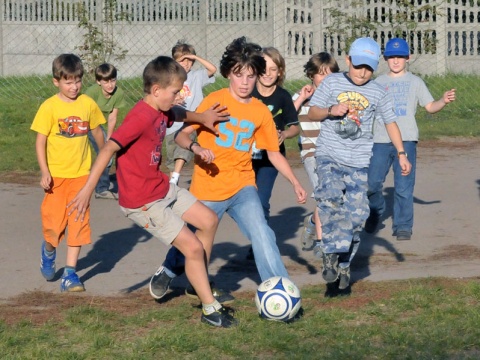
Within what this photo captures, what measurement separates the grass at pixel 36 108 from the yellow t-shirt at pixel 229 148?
6543 mm

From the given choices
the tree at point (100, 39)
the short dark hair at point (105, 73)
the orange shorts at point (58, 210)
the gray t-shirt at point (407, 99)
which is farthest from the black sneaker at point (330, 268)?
the tree at point (100, 39)

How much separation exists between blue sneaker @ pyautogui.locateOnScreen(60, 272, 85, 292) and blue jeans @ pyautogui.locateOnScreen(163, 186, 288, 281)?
51.4 inches

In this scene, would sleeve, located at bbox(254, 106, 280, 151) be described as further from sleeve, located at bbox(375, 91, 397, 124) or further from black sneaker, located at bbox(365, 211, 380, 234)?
black sneaker, located at bbox(365, 211, 380, 234)

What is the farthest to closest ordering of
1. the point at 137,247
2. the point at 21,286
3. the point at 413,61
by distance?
the point at 413,61 < the point at 137,247 < the point at 21,286

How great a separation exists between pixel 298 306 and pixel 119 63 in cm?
1314

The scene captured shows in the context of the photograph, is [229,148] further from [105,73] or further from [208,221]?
[105,73]

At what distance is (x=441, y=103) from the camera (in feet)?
29.3

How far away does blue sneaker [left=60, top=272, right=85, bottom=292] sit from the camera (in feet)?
24.3

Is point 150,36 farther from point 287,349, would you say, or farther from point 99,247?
point 287,349

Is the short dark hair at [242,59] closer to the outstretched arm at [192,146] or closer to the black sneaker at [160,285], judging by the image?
the outstretched arm at [192,146]

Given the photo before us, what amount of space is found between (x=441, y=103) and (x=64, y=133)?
334 cm

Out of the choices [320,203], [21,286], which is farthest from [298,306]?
[21,286]

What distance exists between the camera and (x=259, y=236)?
6523 mm

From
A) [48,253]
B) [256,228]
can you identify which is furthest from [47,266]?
[256,228]
